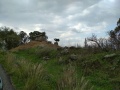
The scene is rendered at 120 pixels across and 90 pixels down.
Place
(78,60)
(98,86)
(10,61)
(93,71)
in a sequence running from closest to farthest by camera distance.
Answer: (98,86) < (93,71) < (78,60) < (10,61)

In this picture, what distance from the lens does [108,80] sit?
14.4m

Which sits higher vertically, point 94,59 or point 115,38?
point 115,38

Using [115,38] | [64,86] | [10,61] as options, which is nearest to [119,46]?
[115,38]

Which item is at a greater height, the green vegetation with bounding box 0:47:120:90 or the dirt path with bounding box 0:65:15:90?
the green vegetation with bounding box 0:47:120:90

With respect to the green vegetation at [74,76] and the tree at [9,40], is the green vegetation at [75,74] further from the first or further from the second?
the tree at [9,40]

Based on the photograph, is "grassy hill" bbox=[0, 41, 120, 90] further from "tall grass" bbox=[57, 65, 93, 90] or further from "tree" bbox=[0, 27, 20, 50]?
"tree" bbox=[0, 27, 20, 50]

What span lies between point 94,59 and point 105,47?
253 inches

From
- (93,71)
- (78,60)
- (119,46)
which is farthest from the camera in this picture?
(119,46)

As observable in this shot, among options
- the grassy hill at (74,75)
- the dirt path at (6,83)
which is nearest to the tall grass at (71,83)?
the grassy hill at (74,75)

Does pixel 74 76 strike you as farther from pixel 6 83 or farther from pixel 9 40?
pixel 9 40

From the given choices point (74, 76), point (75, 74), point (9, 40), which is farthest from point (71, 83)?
point (9, 40)

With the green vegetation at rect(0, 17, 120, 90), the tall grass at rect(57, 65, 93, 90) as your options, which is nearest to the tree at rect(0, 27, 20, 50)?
the green vegetation at rect(0, 17, 120, 90)

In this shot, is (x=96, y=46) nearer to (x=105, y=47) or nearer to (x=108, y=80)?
(x=105, y=47)

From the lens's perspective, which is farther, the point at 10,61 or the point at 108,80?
the point at 10,61
